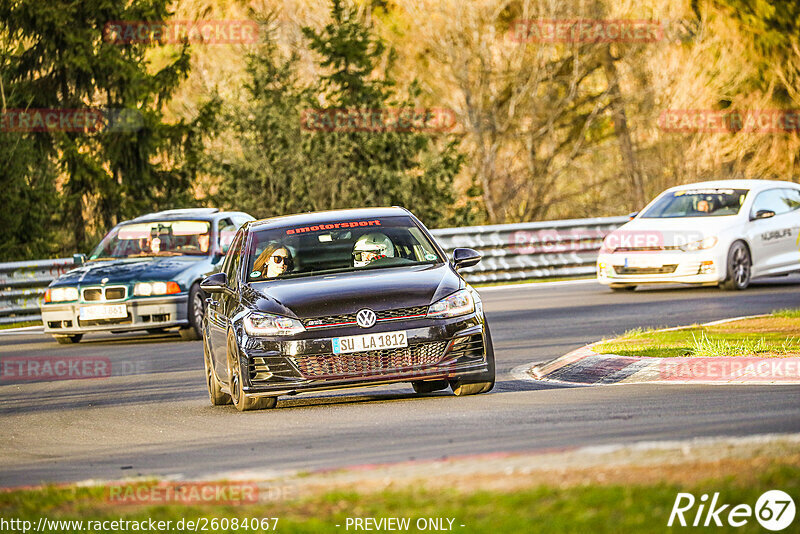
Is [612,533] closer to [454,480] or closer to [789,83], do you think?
[454,480]

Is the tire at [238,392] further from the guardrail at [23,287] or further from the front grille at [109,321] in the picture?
the guardrail at [23,287]

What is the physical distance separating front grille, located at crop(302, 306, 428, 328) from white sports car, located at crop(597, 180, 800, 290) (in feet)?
38.1

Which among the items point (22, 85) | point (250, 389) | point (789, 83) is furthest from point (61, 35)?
point (250, 389)

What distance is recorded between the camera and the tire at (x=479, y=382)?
1157 centimetres

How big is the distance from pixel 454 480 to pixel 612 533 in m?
1.37

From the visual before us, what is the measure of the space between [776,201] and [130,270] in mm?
10378

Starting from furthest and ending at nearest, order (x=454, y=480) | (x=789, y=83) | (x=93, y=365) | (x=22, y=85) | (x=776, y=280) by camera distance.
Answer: (x=789, y=83) → (x=22, y=85) → (x=776, y=280) → (x=93, y=365) → (x=454, y=480)

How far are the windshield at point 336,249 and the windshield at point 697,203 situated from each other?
1141cm

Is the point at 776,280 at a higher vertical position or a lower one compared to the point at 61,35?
lower

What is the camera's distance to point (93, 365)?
17078 mm

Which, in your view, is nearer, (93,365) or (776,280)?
(93,365)

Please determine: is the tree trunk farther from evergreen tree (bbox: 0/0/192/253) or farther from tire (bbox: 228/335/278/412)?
tire (bbox: 228/335/278/412)

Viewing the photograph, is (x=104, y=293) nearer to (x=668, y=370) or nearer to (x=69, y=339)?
(x=69, y=339)

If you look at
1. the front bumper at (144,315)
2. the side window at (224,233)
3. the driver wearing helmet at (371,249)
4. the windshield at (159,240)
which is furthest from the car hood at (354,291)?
the windshield at (159,240)
